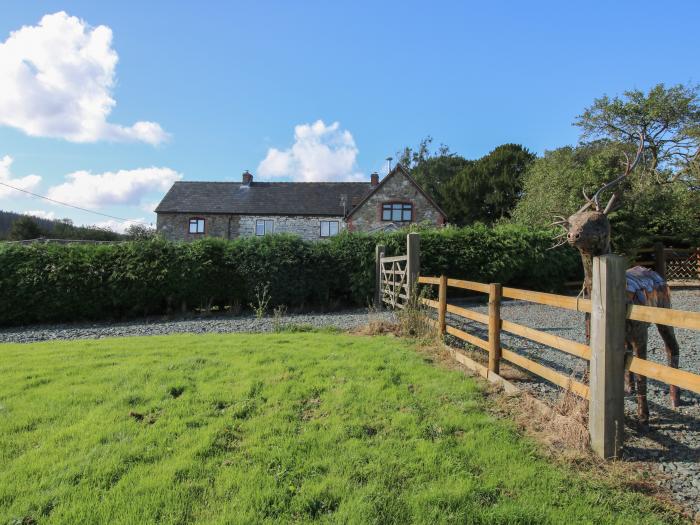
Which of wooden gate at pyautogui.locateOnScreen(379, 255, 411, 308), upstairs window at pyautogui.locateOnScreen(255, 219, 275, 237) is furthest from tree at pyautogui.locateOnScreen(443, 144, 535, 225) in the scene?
wooden gate at pyautogui.locateOnScreen(379, 255, 411, 308)

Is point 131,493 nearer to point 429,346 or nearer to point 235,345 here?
point 235,345

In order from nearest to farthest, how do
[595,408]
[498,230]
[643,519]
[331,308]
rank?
[643,519], [595,408], [331,308], [498,230]

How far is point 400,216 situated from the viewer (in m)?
29.2

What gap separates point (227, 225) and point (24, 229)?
21.5 metres

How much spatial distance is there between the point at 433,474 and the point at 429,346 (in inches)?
147

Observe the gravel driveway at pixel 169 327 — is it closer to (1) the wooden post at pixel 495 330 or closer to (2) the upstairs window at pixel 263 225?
(1) the wooden post at pixel 495 330

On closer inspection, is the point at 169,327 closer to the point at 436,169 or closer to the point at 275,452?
the point at 275,452

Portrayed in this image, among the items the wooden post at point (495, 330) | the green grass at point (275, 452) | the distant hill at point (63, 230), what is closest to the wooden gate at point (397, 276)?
the wooden post at point (495, 330)

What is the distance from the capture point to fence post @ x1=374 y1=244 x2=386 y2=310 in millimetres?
11749

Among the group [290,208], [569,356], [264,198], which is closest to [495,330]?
[569,356]

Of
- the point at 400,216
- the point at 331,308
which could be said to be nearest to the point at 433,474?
the point at 331,308

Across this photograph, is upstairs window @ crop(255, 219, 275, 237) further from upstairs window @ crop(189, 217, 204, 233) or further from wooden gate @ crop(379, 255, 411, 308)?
wooden gate @ crop(379, 255, 411, 308)

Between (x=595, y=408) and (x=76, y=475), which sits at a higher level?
(x=595, y=408)

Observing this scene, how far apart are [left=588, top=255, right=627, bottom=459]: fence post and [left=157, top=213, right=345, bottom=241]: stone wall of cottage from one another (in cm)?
2814
